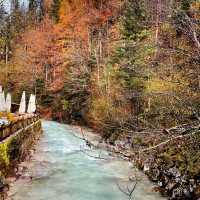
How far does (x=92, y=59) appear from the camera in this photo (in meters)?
30.2

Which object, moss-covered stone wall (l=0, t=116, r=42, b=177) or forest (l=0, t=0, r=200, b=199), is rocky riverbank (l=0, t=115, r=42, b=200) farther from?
forest (l=0, t=0, r=200, b=199)

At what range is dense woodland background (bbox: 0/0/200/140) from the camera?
49.2ft

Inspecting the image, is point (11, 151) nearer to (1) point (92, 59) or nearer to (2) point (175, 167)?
(2) point (175, 167)

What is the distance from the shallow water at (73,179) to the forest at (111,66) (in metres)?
0.97

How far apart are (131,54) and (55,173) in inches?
450

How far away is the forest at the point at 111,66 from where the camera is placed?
9.49 m

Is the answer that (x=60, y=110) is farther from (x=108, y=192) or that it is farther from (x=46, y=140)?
(x=108, y=192)

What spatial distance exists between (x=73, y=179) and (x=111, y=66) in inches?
556

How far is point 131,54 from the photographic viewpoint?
2289 centimetres

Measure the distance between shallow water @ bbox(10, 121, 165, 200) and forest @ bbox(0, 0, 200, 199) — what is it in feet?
3.17

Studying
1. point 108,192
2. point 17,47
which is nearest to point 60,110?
point 17,47

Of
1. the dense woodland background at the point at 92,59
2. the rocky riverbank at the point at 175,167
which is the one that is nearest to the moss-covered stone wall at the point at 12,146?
the rocky riverbank at the point at 175,167

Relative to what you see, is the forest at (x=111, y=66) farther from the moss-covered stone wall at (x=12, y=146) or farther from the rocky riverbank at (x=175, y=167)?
the moss-covered stone wall at (x=12, y=146)

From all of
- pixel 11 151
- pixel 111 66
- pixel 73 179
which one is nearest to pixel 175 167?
pixel 73 179
